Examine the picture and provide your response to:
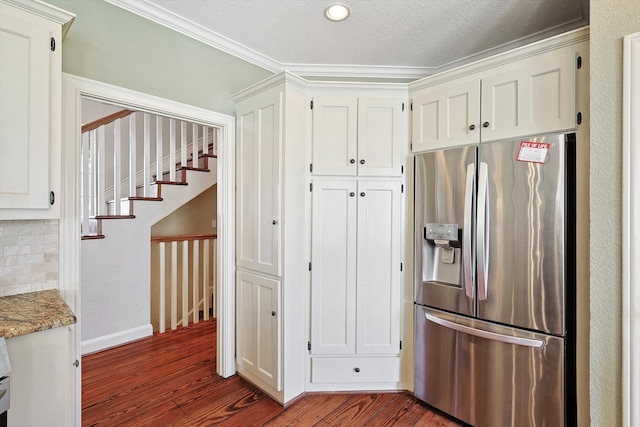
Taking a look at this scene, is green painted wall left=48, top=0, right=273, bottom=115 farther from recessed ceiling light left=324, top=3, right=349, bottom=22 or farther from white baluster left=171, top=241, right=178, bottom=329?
white baluster left=171, top=241, right=178, bottom=329

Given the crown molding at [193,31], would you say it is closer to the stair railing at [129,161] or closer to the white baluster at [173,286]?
the stair railing at [129,161]

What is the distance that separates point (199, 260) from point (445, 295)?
9.74 feet

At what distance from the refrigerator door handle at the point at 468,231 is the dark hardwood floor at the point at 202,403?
3.09 feet

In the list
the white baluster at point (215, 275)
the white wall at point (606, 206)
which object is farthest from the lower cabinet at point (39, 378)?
the white wall at point (606, 206)

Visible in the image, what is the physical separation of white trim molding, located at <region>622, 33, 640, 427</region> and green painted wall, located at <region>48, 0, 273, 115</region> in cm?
234

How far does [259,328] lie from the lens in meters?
2.35

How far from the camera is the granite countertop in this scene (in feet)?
3.83

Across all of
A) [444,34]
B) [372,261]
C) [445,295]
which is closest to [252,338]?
[372,261]

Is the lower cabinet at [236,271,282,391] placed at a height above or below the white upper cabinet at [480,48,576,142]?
below

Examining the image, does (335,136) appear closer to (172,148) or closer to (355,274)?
A: (355,274)

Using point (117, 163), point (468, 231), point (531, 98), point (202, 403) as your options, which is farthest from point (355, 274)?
point (117, 163)

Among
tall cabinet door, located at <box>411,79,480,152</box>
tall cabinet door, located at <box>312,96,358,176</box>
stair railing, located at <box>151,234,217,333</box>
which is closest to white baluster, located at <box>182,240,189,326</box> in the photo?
stair railing, located at <box>151,234,217,333</box>

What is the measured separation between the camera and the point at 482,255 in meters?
1.85

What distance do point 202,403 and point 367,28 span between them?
286cm
